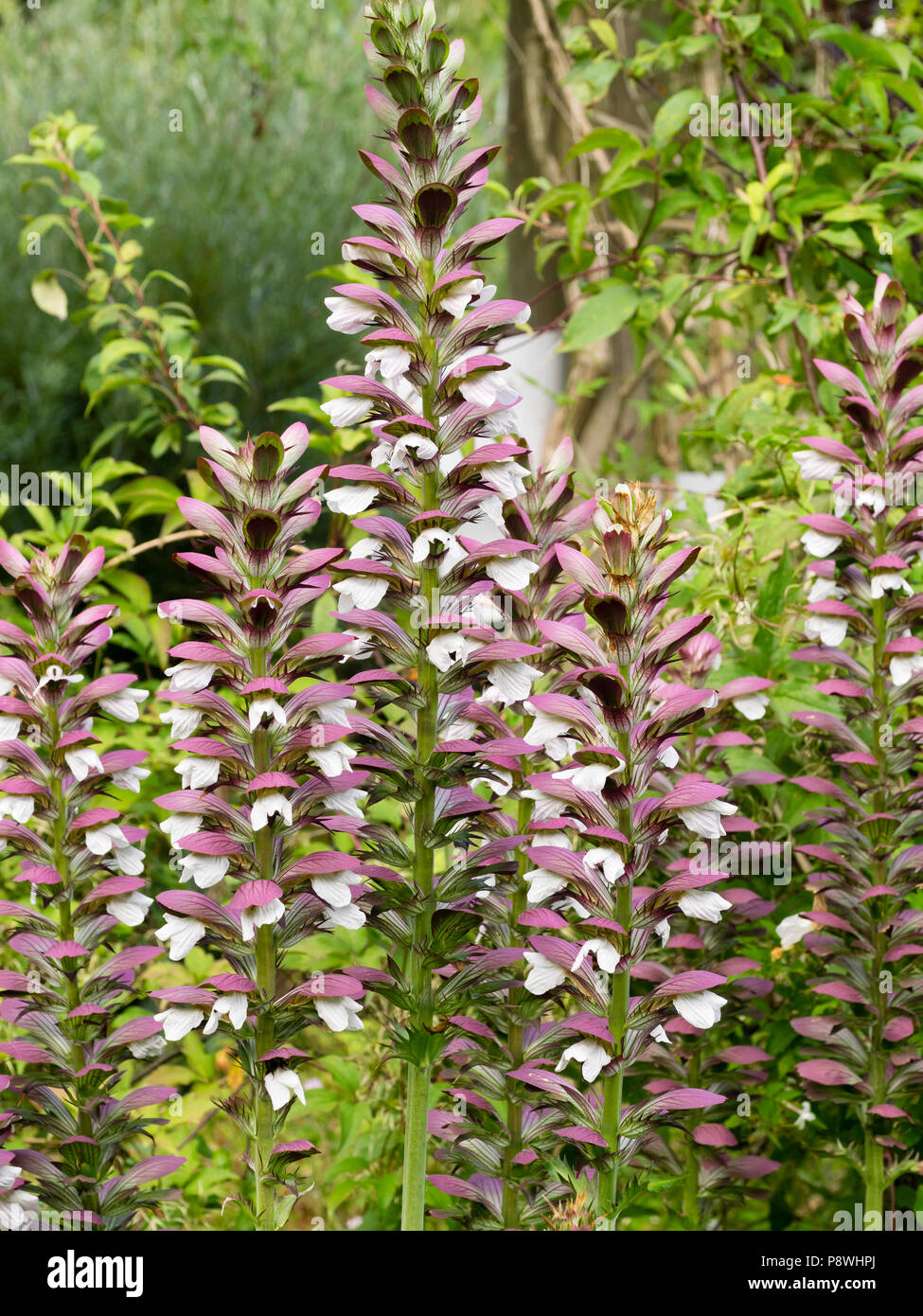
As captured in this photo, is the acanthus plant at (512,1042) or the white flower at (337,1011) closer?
the white flower at (337,1011)

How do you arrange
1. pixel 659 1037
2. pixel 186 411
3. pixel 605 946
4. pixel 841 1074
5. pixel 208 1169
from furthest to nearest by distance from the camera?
pixel 186 411, pixel 208 1169, pixel 841 1074, pixel 659 1037, pixel 605 946

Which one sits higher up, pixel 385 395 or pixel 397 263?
pixel 397 263

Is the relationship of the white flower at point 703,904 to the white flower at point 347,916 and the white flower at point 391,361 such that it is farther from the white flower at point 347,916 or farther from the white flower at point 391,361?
the white flower at point 391,361

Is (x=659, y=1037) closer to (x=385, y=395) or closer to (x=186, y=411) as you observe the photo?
(x=385, y=395)

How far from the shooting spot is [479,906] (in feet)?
4.81

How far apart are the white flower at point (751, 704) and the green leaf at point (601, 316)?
2.60 ft

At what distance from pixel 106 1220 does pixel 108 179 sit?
3.66 meters

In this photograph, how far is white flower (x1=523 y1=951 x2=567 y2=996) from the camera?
132cm

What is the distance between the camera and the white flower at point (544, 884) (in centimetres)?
131

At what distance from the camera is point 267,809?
126cm

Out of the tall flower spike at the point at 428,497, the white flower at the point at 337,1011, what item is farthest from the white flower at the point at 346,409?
the white flower at the point at 337,1011
